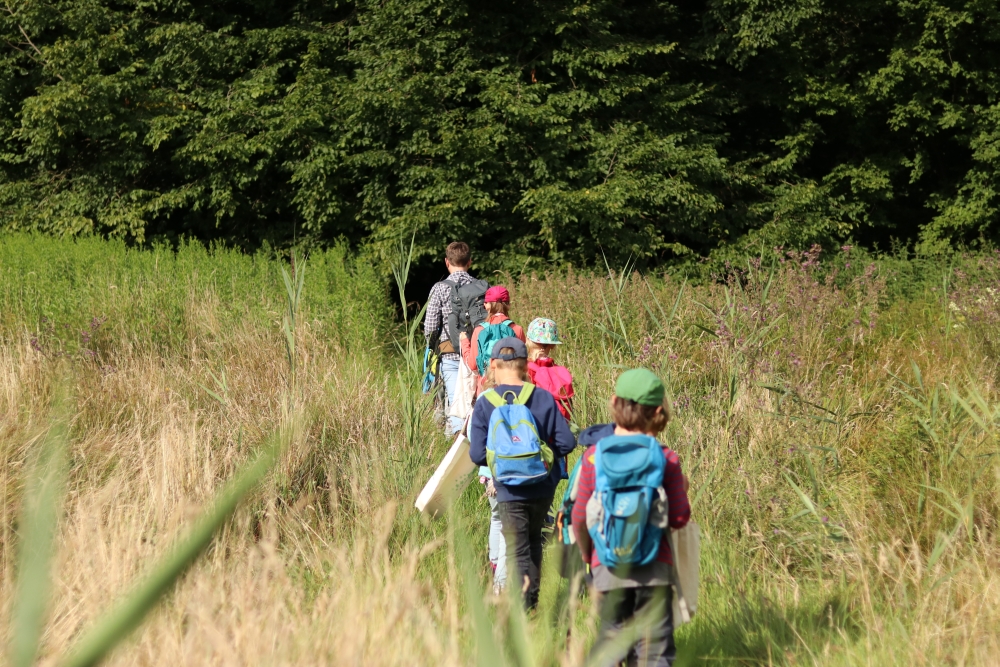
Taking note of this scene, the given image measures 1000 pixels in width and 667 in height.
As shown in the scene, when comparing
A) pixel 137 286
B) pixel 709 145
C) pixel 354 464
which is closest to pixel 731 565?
pixel 354 464

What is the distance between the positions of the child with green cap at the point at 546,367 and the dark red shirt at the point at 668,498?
57.4 inches

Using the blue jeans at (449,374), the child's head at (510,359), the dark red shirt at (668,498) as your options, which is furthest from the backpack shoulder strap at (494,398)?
the blue jeans at (449,374)

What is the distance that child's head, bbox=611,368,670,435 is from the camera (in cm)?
315

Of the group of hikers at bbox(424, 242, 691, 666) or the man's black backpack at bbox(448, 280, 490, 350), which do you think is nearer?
the group of hikers at bbox(424, 242, 691, 666)

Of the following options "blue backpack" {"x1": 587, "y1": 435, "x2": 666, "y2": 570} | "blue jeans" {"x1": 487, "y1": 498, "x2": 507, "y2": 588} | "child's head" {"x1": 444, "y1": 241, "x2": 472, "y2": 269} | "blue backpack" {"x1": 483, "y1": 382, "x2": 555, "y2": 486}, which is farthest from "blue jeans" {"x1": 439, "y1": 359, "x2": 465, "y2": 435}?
"blue backpack" {"x1": 587, "y1": 435, "x2": 666, "y2": 570}

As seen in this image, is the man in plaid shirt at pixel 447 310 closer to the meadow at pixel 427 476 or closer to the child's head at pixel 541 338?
the meadow at pixel 427 476

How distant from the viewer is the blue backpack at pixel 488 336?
5.63m

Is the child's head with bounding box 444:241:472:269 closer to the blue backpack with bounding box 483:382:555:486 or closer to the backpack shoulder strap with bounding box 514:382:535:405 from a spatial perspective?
the backpack shoulder strap with bounding box 514:382:535:405

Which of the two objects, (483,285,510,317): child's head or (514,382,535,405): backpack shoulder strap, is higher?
(483,285,510,317): child's head

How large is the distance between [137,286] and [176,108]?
6946mm

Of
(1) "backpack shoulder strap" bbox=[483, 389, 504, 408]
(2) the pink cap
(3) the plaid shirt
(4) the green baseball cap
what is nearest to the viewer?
(4) the green baseball cap

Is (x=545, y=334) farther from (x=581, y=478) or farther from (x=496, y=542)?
(x=581, y=478)

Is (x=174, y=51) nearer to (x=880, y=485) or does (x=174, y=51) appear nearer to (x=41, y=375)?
(x=41, y=375)

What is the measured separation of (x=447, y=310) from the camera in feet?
→ 22.0
